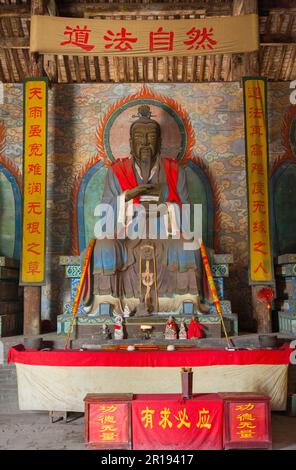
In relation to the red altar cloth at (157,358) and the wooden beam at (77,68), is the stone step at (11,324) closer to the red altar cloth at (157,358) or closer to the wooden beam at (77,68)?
the red altar cloth at (157,358)

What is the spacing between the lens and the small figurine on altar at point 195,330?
5184 mm

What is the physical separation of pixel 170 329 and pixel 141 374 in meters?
1.07

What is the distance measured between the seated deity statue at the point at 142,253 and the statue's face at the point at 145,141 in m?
0.43

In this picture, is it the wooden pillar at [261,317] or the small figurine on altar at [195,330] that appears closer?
the small figurine on altar at [195,330]

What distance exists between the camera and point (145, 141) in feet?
22.6

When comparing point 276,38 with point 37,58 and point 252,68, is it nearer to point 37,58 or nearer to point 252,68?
point 252,68

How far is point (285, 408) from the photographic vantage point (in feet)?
13.8

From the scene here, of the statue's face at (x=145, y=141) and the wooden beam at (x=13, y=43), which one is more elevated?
the wooden beam at (x=13, y=43)

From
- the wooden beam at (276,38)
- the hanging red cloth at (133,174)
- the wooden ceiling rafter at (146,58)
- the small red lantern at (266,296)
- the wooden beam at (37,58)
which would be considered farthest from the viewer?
the wooden beam at (276,38)

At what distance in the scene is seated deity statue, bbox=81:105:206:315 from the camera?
225 inches

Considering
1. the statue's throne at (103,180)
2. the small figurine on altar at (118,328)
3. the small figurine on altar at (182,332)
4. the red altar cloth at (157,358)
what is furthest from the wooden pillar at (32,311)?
the small figurine on altar at (182,332)

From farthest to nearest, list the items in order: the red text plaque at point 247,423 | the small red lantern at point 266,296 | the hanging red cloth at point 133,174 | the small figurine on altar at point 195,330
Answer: the hanging red cloth at point 133,174
the small red lantern at point 266,296
the small figurine on altar at point 195,330
the red text plaque at point 247,423

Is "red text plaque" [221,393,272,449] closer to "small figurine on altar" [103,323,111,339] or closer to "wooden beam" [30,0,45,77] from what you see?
"small figurine on altar" [103,323,111,339]

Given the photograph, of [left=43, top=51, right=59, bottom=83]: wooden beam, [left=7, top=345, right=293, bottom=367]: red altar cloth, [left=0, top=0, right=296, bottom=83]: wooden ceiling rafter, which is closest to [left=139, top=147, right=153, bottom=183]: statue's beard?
[left=0, top=0, right=296, bottom=83]: wooden ceiling rafter
